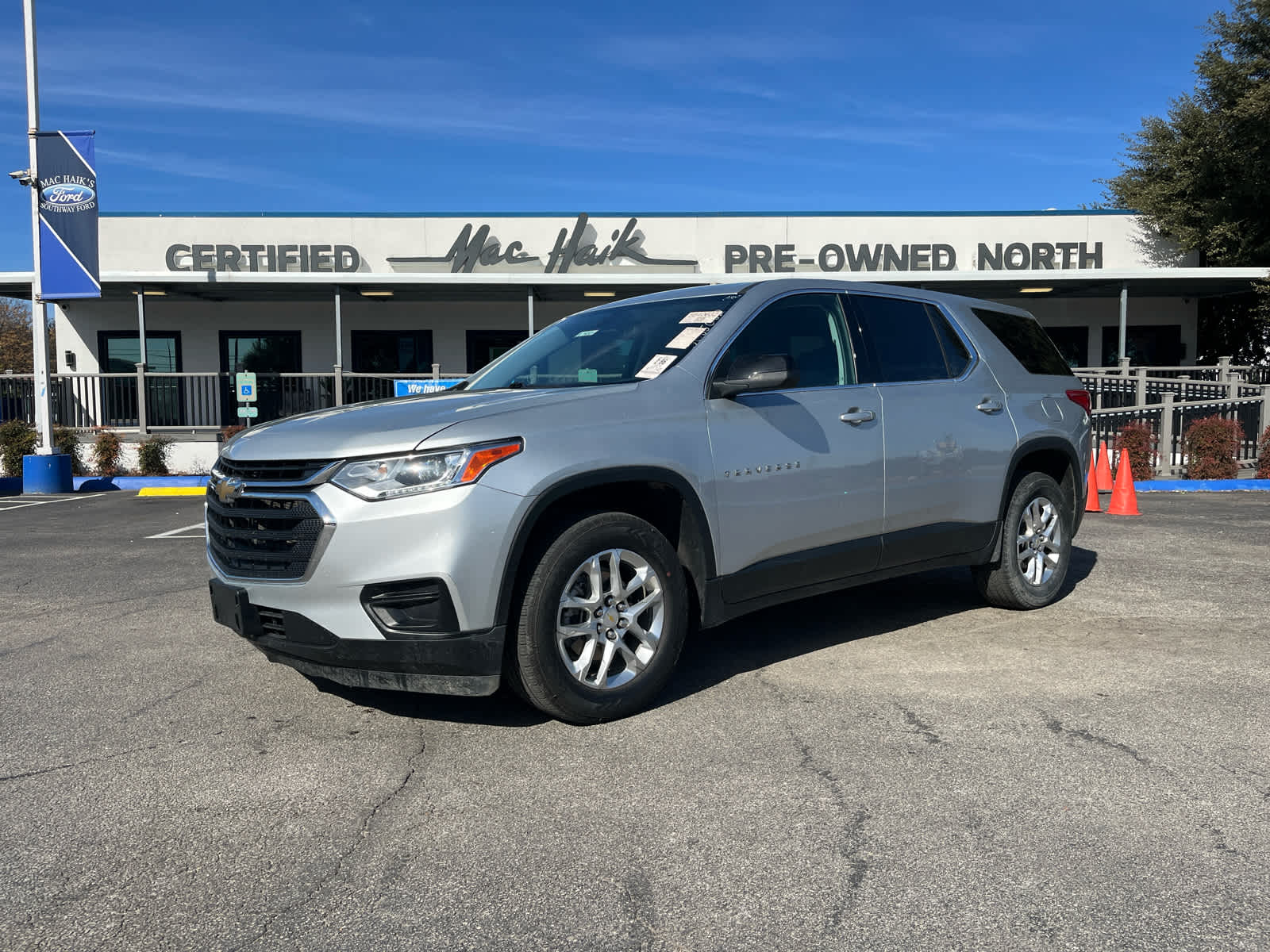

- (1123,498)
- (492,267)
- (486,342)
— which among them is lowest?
(1123,498)

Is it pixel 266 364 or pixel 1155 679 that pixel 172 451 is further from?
pixel 1155 679

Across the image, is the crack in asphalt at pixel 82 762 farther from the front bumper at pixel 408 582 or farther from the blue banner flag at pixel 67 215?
the blue banner flag at pixel 67 215

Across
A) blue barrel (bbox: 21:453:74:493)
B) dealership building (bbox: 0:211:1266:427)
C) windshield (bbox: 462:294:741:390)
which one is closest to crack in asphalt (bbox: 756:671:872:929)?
Answer: windshield (bbox: 462:294:741:390)

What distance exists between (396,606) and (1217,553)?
6.92m

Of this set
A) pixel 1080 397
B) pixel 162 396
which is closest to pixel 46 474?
pixel 162 396

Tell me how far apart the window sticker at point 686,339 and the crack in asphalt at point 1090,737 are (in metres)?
2.15

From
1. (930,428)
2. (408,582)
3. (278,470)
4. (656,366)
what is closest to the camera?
(408,582)

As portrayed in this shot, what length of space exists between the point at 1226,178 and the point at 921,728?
24.0m

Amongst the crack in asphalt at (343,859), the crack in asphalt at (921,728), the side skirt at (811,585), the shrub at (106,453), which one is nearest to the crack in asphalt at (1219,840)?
the crack in asphalt at (921,728)

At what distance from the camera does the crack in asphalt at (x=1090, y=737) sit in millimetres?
3725

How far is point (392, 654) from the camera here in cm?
373

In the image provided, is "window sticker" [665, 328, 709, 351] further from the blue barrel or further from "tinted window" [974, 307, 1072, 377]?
the blue barrel

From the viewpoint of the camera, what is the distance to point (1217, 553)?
805 cm

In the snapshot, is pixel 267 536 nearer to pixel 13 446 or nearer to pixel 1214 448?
pixel 1214 448
